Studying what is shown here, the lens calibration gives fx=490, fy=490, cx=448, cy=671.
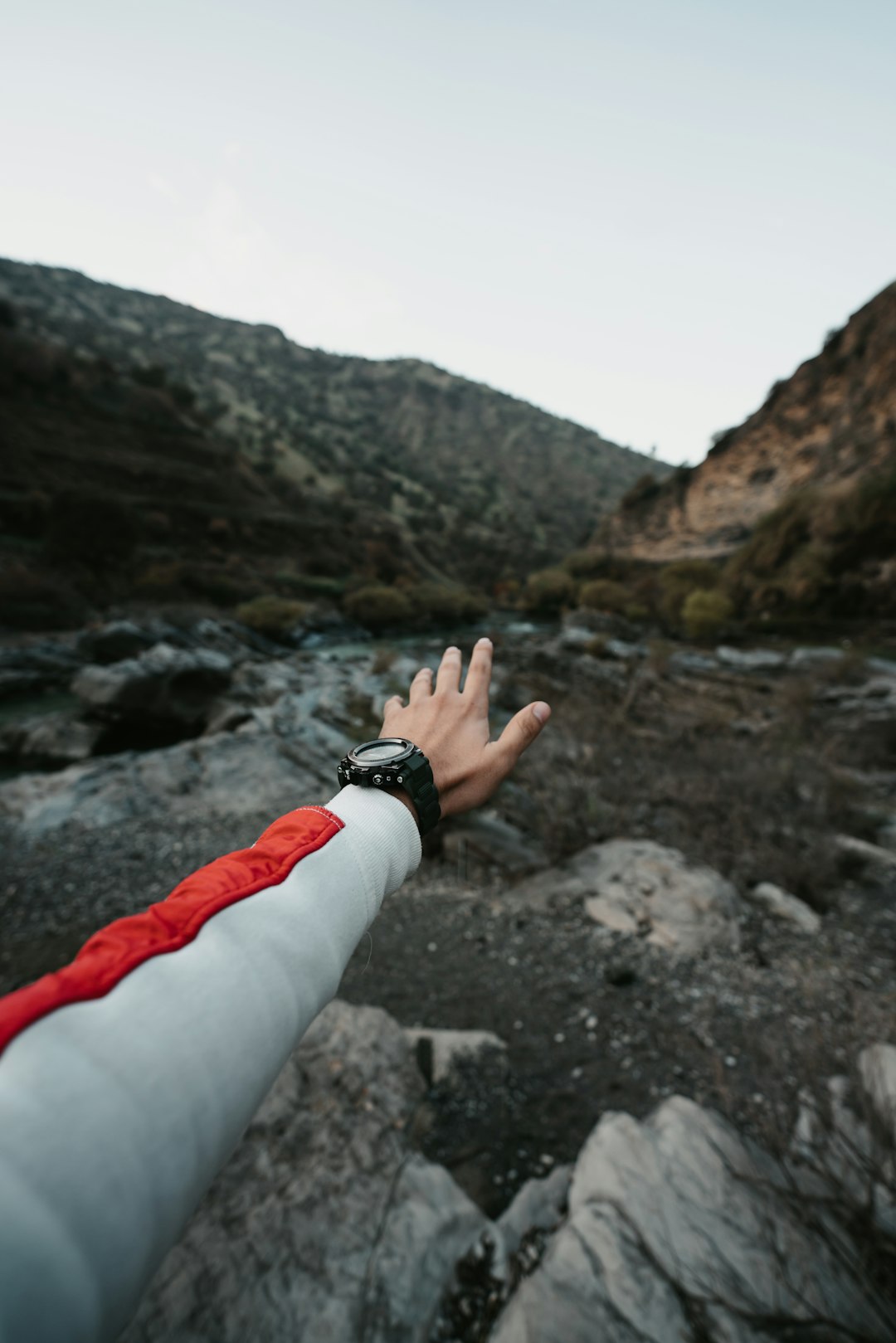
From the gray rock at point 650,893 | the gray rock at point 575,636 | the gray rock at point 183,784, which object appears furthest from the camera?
the gray rock at point 575,636

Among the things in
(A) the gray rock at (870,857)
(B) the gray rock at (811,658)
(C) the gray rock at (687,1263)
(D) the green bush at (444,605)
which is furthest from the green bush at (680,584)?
(C) the gray rock at (687,1263)

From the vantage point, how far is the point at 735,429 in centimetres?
2005

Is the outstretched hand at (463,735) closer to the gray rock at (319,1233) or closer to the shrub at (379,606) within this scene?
the gray rock at (319,1233)

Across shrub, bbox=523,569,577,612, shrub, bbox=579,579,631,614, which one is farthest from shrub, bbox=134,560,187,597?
shrub, bbox=579,579,631,614

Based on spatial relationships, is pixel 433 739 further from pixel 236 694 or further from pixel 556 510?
pixel 556 510

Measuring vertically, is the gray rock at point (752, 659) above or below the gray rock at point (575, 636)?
above

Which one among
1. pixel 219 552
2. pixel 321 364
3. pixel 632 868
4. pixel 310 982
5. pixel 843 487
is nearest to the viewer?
pixel 310 982

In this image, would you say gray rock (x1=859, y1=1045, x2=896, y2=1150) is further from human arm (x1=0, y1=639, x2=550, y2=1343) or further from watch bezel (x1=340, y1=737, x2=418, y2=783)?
human arm (x1=0, y1=639, x2=550, y2=1343)

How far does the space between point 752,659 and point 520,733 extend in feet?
37.2

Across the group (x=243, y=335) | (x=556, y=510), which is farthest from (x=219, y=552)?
(x=243, y=335)

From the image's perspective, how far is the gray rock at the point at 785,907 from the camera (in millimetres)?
3178

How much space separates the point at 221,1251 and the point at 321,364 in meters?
91.9

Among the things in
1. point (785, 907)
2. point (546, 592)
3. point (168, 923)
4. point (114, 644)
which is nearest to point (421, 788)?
point (168, 923)

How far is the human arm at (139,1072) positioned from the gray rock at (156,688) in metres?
8.66
